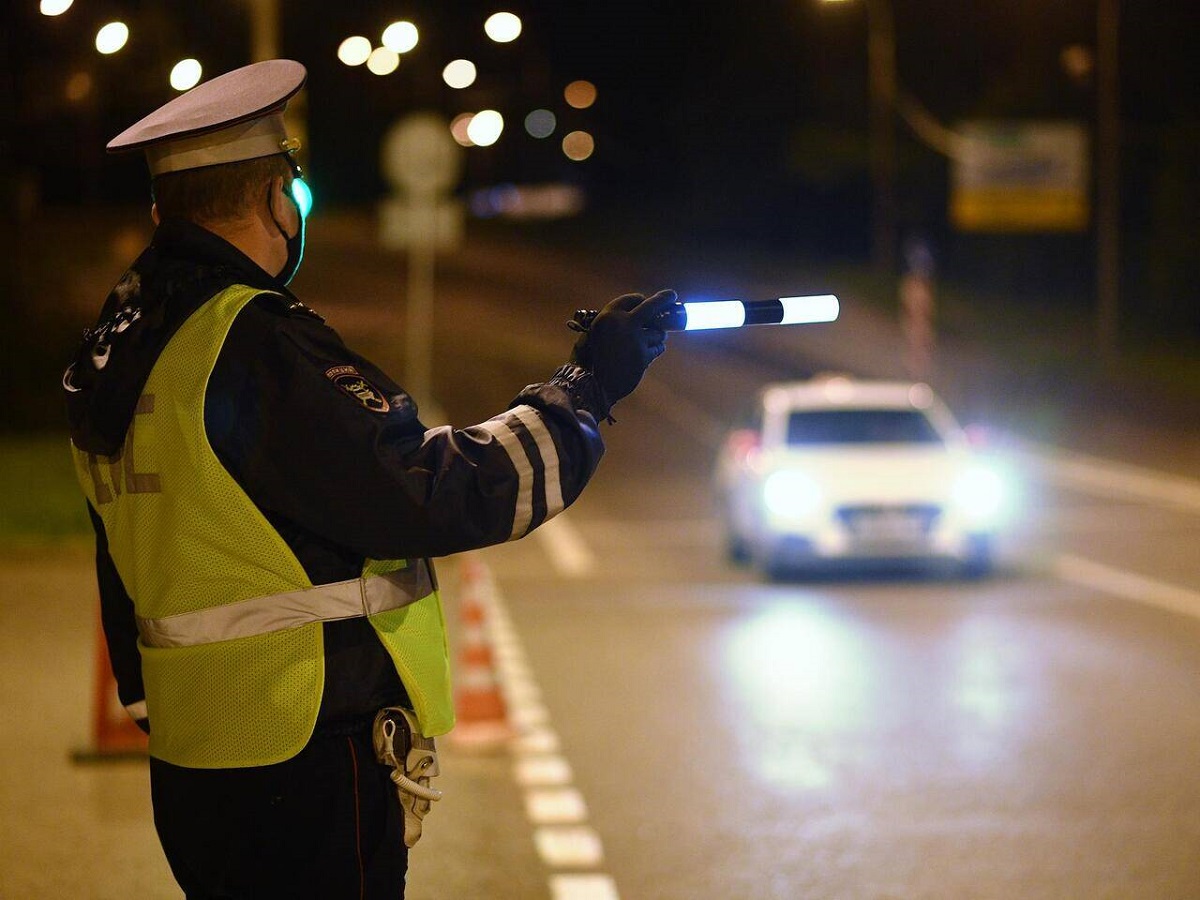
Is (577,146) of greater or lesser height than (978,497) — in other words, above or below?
below

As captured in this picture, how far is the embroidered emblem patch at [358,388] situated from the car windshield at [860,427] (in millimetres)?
13221

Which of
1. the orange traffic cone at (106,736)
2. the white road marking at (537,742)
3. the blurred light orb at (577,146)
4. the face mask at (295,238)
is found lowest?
the blurred light orb at (577,146)

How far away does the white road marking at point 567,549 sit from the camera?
53.7ft

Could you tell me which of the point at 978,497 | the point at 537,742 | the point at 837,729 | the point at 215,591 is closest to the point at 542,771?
the point at 537,742

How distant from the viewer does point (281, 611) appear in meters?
2.98

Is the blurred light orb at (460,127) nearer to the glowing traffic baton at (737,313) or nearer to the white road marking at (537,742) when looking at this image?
the white road marking at (537,742)

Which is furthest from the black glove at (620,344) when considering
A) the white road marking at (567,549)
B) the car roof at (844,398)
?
the car roof at (844,398)

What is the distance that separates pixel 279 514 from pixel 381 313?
5031cm

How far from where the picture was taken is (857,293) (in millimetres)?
56781

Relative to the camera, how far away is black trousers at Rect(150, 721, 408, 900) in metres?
3.03

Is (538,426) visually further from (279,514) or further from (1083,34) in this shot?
(1083,34)

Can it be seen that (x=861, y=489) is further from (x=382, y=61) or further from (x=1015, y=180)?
(x=1015, y=180)

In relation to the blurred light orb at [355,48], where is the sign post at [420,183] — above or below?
below

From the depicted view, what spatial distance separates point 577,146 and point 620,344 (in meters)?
111
